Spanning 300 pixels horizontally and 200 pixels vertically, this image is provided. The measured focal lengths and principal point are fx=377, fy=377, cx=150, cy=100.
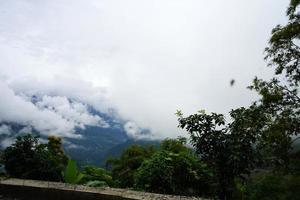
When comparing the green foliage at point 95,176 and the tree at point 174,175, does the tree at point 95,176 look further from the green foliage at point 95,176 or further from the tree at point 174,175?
the tree at point 174,175

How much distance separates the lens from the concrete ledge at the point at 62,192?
732 cm

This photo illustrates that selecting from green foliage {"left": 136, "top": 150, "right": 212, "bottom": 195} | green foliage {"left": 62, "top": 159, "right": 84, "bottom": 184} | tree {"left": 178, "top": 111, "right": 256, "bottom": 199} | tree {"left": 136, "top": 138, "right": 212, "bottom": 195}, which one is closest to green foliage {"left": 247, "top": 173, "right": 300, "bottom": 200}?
tree {"left": 178, "top": 111, "right": 256, "bottom": 199}

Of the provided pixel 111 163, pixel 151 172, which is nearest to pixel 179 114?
pixel 151 172

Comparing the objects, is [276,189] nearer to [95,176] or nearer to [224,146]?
[224,146]

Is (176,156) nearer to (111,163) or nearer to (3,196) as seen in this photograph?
(3,196)

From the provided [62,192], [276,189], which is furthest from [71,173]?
[276,189]

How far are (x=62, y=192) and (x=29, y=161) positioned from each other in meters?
2.16

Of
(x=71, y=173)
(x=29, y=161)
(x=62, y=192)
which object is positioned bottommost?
(x=62, y=192)

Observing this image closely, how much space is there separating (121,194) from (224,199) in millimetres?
2407

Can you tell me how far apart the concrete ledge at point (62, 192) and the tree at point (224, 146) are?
1.14 metres

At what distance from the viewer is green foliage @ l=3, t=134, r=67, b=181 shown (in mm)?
9406

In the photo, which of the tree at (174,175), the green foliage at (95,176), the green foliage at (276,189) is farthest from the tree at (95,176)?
the green foliage at (276,189)

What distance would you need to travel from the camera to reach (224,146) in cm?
808

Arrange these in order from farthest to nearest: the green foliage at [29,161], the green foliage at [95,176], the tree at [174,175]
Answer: the green foliage at [95,176]
the tree at [174,175]
the green foliage at [29,161]
